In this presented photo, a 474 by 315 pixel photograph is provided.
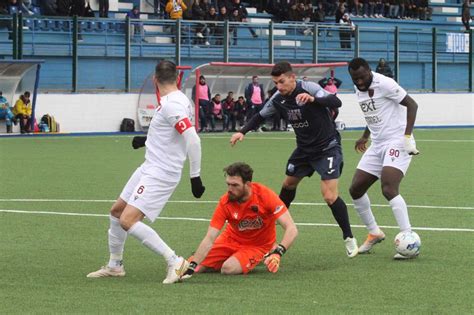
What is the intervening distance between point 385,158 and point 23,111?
25.0 metres

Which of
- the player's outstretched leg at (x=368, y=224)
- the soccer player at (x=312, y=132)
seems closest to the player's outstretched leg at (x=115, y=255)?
the soccer player at (x=312, y=132)

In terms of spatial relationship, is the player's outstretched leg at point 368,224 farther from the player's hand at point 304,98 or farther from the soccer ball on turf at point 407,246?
the player's hand at point 304,98

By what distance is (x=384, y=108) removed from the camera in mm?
11414

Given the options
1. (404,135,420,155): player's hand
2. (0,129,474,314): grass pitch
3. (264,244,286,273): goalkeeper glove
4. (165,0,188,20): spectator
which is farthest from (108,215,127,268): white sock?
(165,0,188,20): spectator

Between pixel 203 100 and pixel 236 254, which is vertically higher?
pixel 203 100

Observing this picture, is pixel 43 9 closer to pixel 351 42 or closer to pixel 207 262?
pixel 351 42

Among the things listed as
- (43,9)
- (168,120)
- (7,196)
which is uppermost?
(43,9)

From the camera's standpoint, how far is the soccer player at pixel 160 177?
9.39m

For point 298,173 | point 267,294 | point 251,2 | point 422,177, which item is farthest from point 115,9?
point 267,294

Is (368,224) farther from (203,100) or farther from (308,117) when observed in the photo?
(203,100)

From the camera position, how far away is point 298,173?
11.8 m

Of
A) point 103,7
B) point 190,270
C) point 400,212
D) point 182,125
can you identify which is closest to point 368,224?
point 400,212

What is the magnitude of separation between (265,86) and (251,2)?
269 inches

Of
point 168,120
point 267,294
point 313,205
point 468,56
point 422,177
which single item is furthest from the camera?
point 468,56
